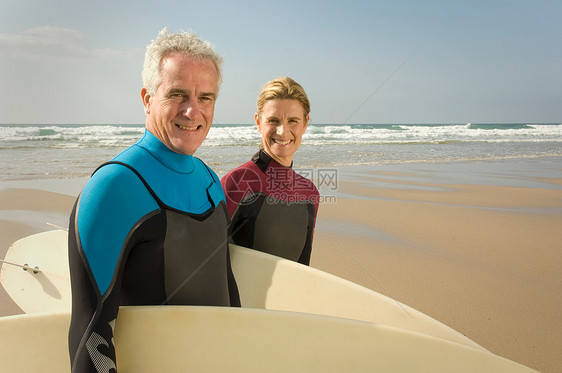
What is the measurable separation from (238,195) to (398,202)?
4634 millimetres

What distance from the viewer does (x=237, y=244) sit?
2.04 meters

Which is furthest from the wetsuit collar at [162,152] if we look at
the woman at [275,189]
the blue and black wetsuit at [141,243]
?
the woman at [275,189]

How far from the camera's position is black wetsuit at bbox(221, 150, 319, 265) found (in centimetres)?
200

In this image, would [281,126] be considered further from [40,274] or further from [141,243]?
[40,274]

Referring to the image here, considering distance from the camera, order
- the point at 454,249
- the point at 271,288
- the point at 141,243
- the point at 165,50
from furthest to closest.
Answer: the point at 454,249 < the point at 271,288 < the point at 165,50 < the point at 141,243

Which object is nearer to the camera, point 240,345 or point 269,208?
point 240,345

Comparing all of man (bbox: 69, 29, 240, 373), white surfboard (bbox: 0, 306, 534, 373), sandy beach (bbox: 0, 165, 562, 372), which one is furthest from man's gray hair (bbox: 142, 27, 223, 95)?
sandy beach (bbox: 0, 165, 562, 372)

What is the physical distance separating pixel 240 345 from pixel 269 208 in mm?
965

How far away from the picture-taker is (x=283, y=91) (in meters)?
2.06

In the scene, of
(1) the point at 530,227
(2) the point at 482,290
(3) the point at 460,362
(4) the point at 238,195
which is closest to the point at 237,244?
(4) the point at 238,195

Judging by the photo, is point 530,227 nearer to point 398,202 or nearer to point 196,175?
point 398,202

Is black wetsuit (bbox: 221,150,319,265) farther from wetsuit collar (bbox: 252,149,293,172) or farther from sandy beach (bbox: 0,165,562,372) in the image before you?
sandy beach (bbox: 0,165,562,372)

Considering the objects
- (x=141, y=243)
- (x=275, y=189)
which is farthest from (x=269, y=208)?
(x=141, y=243)

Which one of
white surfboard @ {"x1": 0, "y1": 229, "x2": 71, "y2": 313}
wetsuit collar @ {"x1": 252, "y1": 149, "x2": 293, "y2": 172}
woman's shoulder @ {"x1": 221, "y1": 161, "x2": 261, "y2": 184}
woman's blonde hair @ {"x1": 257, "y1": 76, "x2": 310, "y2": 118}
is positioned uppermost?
woman's blonde hair @ {"x1": 257, "y1": 76, "x2": 310, "y2": 118}
